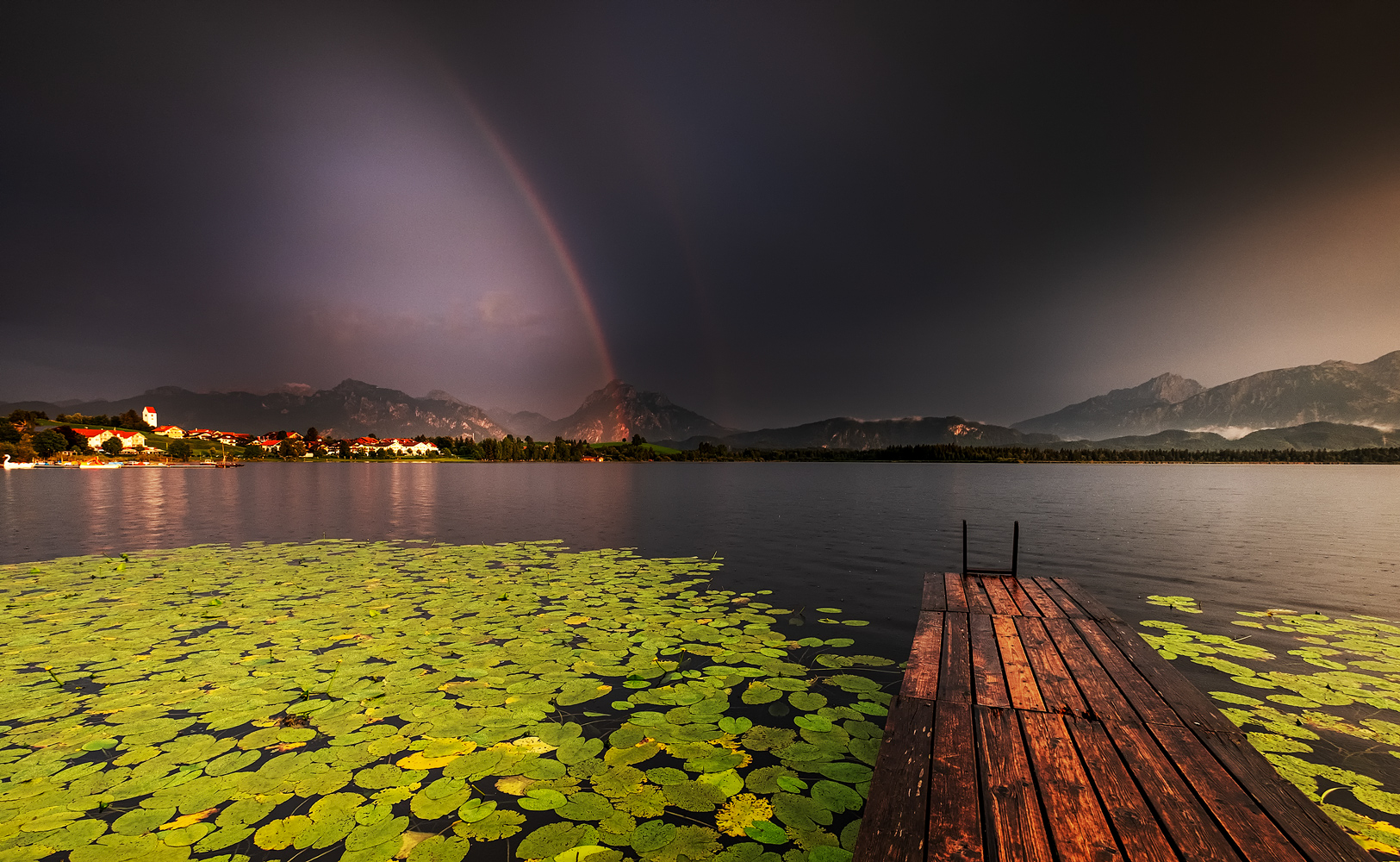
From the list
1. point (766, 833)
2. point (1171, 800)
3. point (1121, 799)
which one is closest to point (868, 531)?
point (766, 833)

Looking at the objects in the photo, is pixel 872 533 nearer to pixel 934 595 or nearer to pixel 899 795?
pixel 934 595

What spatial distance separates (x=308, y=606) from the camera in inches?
597

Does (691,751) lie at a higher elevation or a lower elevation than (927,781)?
lower

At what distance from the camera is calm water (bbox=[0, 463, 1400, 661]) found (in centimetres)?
1928

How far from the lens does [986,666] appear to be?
829 centimetres

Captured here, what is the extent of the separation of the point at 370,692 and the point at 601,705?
13.9 ft

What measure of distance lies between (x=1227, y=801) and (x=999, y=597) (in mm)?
9013

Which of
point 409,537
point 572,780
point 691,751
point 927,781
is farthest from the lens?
point 409,537

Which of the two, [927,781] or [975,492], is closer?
[927,781]

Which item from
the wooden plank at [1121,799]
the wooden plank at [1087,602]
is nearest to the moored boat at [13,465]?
the wooden plank at [1087,602]

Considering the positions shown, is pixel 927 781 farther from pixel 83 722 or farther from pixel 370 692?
pixel 83 722

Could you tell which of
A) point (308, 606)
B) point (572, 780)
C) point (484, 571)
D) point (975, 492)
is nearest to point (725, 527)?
point (484, 571)

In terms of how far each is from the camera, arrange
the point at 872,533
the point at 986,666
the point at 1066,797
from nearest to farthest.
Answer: the point at 1066,797, the point at 986,666, the point at 872,533

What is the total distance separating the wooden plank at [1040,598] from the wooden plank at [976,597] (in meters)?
0.96
